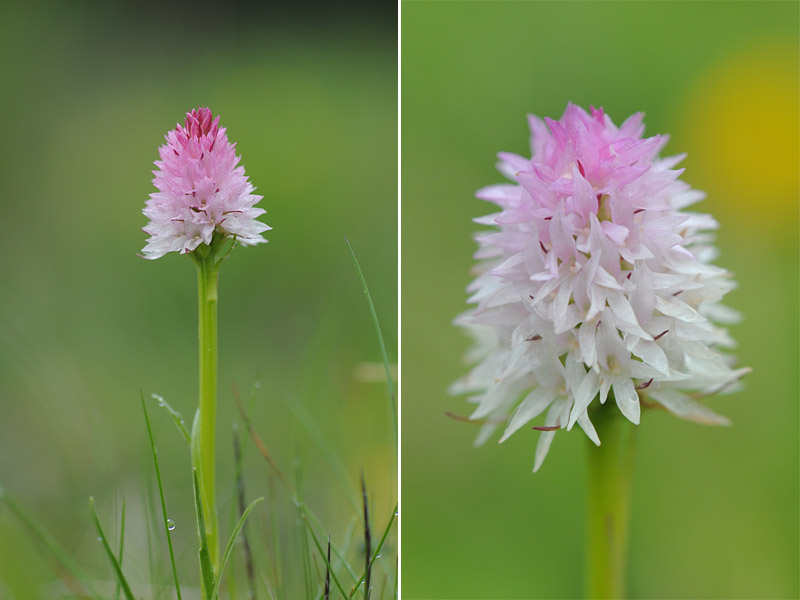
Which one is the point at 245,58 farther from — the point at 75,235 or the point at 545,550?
the point at 545,550

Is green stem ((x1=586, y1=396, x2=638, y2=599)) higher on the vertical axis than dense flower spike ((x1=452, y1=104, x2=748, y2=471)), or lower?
lower

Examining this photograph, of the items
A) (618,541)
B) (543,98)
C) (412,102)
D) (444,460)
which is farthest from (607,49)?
(618,541)

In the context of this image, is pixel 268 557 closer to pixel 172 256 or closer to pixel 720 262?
pixel 172 256

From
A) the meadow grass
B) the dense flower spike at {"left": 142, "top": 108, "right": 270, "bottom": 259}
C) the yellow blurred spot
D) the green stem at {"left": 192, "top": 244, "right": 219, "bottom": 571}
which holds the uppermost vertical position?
the yellow blurred spot

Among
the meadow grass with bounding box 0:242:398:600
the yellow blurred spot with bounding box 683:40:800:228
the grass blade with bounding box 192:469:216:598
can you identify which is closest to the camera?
the grass blade with bounding box 192:469:216:598

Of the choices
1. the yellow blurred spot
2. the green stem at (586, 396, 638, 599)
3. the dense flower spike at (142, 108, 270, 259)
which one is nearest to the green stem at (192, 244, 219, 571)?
the dense flower spike at (142, 108, 270, 259)

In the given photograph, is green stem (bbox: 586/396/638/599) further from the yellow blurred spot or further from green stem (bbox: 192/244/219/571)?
the yellow blurred spot
